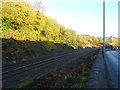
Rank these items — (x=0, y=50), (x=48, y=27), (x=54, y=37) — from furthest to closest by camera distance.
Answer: (x=54, y=37)
(x=48, y=27)
(x=0, y=50)

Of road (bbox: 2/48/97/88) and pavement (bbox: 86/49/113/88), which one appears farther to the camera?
road (bbox: 2/48/97/88)

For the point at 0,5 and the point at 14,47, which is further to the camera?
the point at 0,5

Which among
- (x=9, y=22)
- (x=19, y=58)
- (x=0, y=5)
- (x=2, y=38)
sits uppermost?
(x=0, y=5)

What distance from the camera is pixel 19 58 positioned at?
1686 centimetres

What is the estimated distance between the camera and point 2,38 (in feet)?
58.9

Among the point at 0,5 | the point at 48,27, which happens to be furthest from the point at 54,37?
the point at 0,5

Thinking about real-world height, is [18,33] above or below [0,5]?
below

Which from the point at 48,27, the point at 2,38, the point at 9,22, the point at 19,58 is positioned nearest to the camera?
the point at 19,58

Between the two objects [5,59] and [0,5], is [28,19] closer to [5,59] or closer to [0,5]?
[0,5]

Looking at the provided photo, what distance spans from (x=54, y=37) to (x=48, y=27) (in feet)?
14.6

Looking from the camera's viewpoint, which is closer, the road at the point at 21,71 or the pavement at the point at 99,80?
the pavement at the point at 99,80

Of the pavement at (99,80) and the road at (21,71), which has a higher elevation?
the pavement at (99,80)

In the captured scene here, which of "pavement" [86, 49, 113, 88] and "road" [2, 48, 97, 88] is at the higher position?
"pavement" [86, 49, 113, 88]

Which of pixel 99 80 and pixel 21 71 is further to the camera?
pixel 21 71
